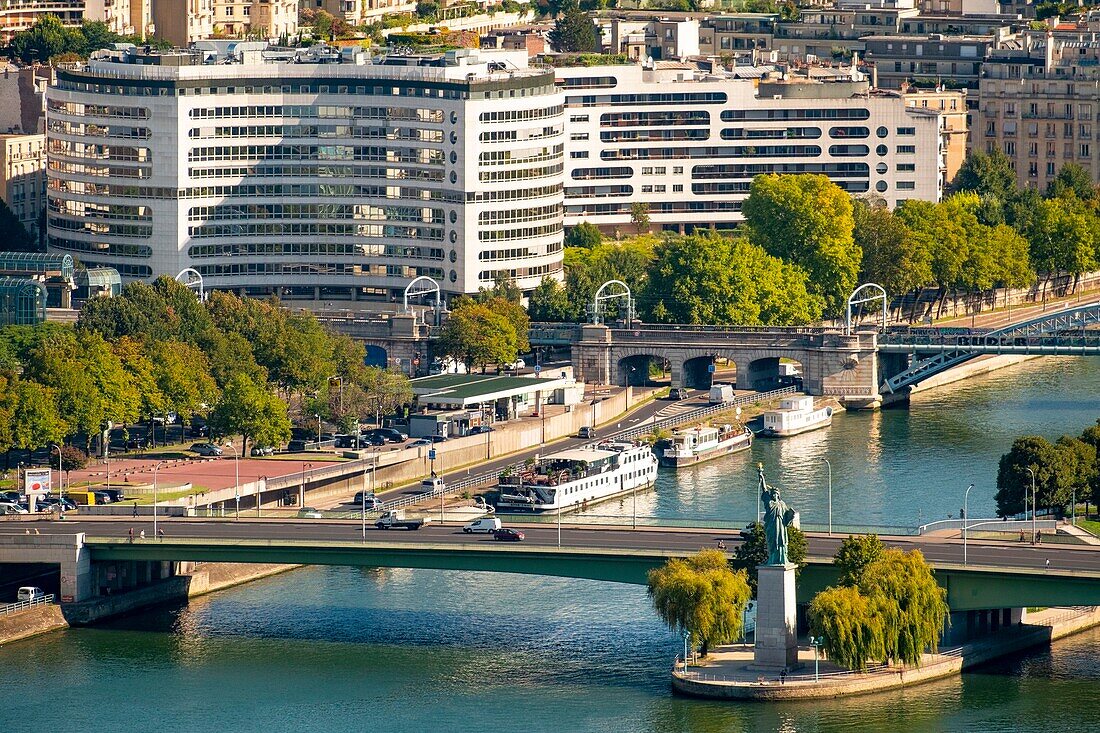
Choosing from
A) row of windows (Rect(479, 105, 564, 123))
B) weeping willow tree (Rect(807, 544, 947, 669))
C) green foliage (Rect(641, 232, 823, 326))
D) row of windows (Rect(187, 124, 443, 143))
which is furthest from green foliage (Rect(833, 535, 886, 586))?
row of windows (Rect(187, 124, 443, 143))

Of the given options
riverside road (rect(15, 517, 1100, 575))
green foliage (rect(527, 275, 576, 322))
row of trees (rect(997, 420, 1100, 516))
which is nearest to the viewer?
riverside road (rect(15, 517, 1100, 575))

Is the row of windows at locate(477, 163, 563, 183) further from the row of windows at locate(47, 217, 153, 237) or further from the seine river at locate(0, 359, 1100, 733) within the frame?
the seine river at locate(0, 359, 1100, 733)

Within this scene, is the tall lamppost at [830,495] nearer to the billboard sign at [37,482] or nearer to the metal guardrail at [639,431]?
the metal guardrail at [639,431]

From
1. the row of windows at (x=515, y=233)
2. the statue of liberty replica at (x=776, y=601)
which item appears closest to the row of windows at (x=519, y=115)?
the row of windows at (x=515, y=233)

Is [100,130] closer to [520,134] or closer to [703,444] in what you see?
[520,134]

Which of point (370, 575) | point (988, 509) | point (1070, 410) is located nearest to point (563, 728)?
point (370, 575)
